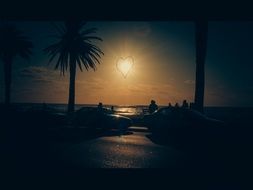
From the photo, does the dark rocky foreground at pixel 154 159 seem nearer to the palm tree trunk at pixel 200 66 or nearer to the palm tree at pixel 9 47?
the palm tree trunk at pixel 200 66

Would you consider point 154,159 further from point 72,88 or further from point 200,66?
point 72,88

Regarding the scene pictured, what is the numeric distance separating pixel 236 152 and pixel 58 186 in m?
6.77

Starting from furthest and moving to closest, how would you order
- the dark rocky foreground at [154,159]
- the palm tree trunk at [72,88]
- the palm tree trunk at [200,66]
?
the palm tree trunk at [72,88] < the palm tree trunk at [200,66] < the dark rocky foreground at [154,159]

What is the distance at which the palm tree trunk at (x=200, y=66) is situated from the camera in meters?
18.8

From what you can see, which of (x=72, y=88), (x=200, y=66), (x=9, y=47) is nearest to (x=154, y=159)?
(x=200, y=66)

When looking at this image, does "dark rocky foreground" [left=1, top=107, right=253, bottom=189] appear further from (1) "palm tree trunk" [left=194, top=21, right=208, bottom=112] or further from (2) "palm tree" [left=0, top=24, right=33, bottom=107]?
(2) "palm tree" [left=0, top=24, right=33, bottom=107]

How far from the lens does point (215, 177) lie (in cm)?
579

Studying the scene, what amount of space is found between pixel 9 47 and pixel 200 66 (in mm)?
29647

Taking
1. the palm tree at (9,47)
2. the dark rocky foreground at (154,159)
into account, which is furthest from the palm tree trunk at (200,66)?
the palm tree at (9,47)

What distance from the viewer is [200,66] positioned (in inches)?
753

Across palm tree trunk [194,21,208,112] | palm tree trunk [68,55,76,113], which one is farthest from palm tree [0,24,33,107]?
palm tree trunk [194,21,208,112]

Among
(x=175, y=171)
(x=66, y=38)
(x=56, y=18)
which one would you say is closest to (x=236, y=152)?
(x=175, y=171)

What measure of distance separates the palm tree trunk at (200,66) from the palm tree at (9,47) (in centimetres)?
2734

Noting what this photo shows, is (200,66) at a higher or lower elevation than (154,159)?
higher
